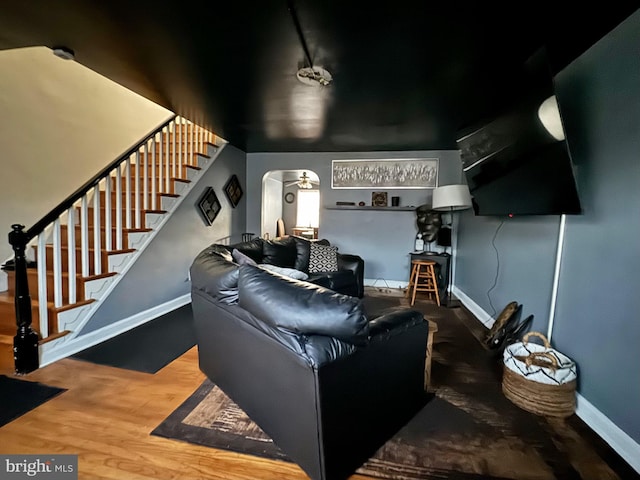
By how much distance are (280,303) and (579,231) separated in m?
1.96

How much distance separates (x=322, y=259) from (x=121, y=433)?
2864 mm

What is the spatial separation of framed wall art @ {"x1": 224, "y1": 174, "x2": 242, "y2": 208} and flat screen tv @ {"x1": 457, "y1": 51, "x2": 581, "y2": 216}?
3.60 metres

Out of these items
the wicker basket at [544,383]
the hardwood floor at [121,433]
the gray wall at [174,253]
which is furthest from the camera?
the gray wall at [174,253]

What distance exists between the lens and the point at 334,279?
3.91 metres

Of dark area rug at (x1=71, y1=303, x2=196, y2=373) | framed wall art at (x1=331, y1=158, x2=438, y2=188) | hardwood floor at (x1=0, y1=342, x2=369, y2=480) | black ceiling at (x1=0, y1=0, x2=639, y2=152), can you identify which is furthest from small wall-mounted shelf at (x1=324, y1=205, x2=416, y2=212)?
hardwood floor at (x1=0, y1=342, x2=369, y2=480)

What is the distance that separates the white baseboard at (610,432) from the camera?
150 cm

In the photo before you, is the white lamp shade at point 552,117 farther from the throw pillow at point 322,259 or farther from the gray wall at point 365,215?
the gray wall at point 365,215

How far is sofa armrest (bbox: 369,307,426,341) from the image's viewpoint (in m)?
1.47

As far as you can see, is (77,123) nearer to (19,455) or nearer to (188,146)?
(188,146)

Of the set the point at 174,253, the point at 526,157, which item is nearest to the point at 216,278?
the point at 526,157

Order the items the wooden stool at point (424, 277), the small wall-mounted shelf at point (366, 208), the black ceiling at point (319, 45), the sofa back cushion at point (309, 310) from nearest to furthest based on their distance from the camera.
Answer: the sofa back cushion at point (309, 310), the black ceiling at point (319, 45), the wooden stool at point (424, 277), the small wall-mounted shelf at point (366, 208)

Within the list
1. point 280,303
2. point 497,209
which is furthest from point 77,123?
point 497,209

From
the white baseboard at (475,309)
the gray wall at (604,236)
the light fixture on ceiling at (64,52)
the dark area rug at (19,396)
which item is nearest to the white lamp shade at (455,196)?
the white baseboard at (475,309)

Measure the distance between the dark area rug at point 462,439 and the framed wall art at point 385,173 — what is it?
11.8 ft
